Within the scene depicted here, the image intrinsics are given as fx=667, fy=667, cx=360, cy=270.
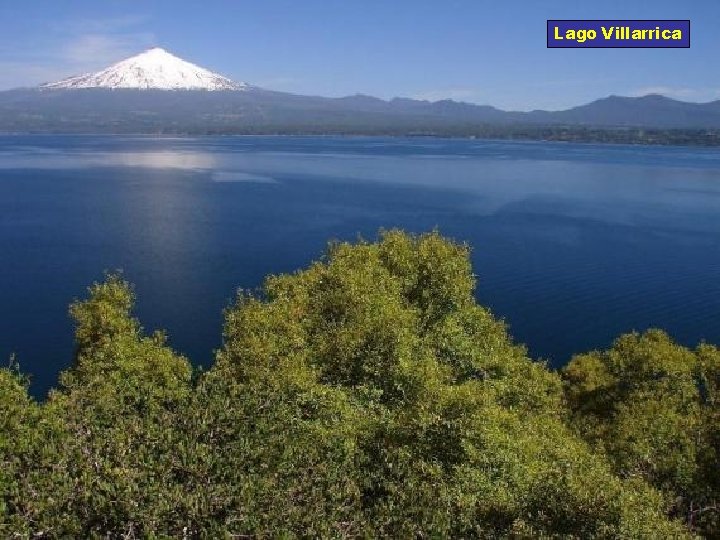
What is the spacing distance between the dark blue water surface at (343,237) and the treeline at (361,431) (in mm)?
20205

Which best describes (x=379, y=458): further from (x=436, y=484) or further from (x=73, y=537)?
(x=73, y=537)

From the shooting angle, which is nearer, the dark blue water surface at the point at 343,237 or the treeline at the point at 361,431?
the treeline at the point at 361,431

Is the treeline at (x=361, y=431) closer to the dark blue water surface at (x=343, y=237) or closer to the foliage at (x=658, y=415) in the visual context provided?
the foliage at (x=658, y=415)

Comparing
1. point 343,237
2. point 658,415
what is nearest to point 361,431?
point 658,415

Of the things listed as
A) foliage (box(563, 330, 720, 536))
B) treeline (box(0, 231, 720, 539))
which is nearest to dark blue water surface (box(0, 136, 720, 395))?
foliage (box(563, 330, 720, 536))

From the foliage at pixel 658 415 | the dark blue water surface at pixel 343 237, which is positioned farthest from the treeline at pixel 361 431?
the dark blue water surface at pixel 343 237

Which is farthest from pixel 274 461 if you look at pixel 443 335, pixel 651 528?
pixel 443 335

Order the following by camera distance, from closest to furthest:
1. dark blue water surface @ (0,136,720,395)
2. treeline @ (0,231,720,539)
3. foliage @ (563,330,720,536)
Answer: treeline @ (0,231,720,539) → foliage @ (563,330,720,536) → dark blue water surface @ (0,136,720,395)

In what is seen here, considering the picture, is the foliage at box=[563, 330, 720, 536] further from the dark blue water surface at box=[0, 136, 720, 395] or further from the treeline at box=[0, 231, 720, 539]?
the dark blue water surface at box=[0, 136, 720, 395]

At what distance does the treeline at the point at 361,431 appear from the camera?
12.8 m

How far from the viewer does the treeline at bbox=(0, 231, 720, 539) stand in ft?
42.1

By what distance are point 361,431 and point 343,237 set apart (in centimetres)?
6832

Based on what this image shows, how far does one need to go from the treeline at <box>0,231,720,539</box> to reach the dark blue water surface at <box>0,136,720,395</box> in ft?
66.3

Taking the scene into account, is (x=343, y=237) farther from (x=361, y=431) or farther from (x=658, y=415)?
(x=361, y=431)
